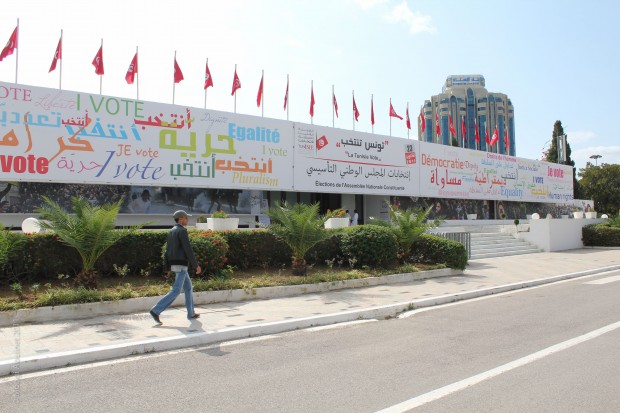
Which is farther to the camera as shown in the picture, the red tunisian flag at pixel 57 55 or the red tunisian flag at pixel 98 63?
the red tunisian flag at pixel 98 63

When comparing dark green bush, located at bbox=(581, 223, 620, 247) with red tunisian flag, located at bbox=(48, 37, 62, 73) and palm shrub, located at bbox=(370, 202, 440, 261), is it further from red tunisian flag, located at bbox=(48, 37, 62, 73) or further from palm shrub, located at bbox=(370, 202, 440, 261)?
red tunisian flag, located at bbox=(48, 37, 62, 73)

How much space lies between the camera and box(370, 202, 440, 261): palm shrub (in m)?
15.4

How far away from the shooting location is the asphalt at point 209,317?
21.0 ft

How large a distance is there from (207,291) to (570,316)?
7101 millimetres

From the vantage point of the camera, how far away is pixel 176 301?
989cm

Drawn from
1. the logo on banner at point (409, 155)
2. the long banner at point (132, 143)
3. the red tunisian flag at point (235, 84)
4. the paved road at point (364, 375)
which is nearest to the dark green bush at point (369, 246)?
the paved road at point (364, 375)

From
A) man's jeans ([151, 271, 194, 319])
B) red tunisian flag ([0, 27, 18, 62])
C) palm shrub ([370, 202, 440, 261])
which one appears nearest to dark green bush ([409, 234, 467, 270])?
palm shrub ([370, 202, 440, 261])

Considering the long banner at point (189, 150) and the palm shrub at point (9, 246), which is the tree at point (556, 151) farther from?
the palm shrub at point (9, 246)

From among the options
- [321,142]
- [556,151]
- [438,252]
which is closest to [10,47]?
[321,142]

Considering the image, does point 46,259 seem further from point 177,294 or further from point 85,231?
point 177,294

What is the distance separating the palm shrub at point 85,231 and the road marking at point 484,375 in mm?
6895

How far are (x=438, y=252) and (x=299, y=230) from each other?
572 centimetres

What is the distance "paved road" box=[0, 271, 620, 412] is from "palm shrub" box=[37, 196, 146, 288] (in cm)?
390

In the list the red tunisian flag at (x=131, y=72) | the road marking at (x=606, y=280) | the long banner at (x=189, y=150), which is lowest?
the road marking at (x=606, y=280)
